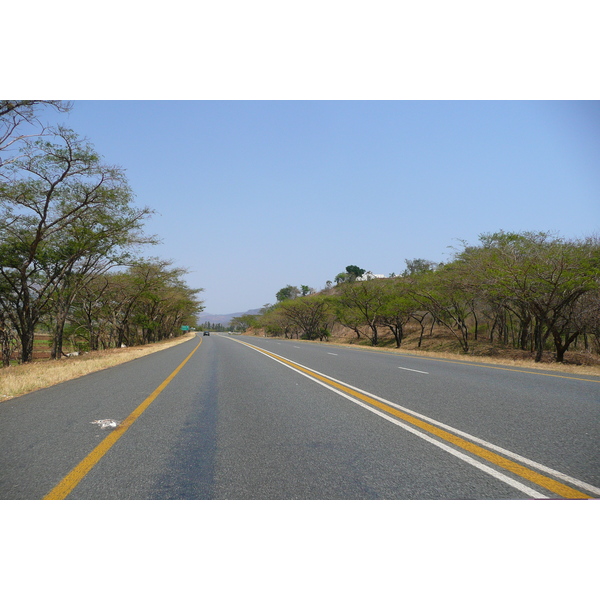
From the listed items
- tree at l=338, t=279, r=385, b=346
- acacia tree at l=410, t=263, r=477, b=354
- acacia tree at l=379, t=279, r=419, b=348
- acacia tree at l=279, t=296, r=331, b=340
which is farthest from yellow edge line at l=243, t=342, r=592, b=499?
acacia tree at l=279, t=296, r=331, b=340

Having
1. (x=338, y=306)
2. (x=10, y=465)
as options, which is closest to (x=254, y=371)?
(x=10, y=465)

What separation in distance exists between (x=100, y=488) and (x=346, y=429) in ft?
10.1

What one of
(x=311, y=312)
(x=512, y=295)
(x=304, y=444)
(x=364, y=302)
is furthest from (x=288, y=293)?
(x=304, y=444)

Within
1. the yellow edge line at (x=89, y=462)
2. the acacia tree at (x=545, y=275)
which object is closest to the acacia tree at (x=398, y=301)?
the acacia tree at (x=545, y=275)

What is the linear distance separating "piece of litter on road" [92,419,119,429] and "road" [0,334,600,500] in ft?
0.24

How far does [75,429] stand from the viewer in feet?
18.7

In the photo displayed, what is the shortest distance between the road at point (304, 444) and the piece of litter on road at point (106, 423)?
0.07 m

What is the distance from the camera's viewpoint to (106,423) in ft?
19.8

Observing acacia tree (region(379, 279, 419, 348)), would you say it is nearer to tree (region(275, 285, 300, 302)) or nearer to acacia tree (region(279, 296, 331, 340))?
acacia tree (region(279, 296, 331, 340))

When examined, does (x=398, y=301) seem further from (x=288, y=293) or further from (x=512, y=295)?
(x=288, y=293)

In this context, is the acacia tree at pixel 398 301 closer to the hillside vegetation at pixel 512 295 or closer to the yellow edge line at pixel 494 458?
the hillside vegetation at pixel 512 295

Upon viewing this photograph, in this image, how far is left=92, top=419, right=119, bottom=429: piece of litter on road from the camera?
19.2 feet

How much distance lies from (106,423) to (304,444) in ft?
9.78

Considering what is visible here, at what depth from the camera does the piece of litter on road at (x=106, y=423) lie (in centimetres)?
586
